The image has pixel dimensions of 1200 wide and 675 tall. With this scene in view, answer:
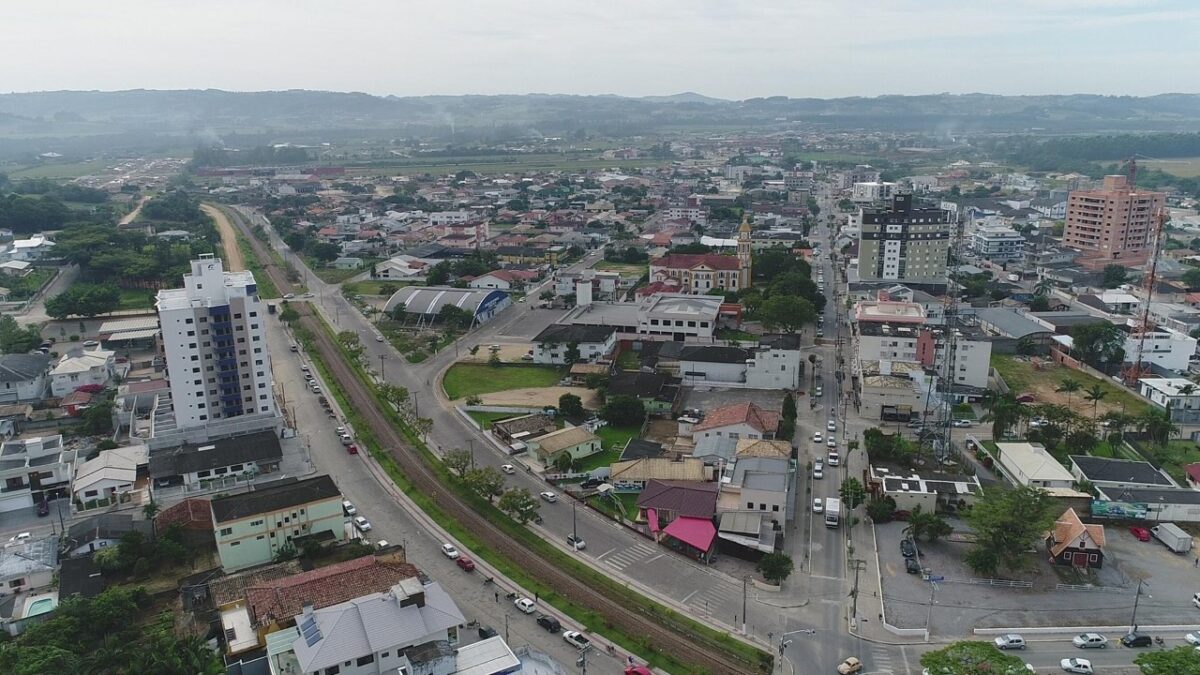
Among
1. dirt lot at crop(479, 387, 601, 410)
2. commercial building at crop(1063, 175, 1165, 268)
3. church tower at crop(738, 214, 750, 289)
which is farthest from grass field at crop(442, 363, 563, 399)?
commercial building at crop(1063, 175, 1165, 268)

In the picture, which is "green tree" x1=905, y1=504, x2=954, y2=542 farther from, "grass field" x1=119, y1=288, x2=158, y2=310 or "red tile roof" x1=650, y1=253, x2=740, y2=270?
"grass field" x1=119, y1=288, x2=158, y2=310

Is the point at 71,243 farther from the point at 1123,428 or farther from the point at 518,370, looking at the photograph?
the point at 1123,428

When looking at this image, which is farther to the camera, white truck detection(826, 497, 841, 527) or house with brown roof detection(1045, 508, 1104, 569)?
white truck detection(826, 497, 841, 527)

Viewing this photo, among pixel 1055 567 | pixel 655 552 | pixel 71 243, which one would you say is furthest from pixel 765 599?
pixel 71 243

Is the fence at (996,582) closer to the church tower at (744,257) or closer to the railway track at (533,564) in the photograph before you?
the railway track at (533,564)

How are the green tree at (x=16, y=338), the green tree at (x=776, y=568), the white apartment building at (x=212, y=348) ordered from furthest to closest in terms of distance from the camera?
the green tree at (x=16, y=338), the white apartment building at (x=212, y=348), the green tree at (x=776, y=568)

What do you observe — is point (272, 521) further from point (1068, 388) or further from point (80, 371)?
point (1068, 388)

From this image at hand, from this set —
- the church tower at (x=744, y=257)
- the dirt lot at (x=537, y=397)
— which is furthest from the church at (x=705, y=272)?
the dirt lot at (x=537, y=397)
